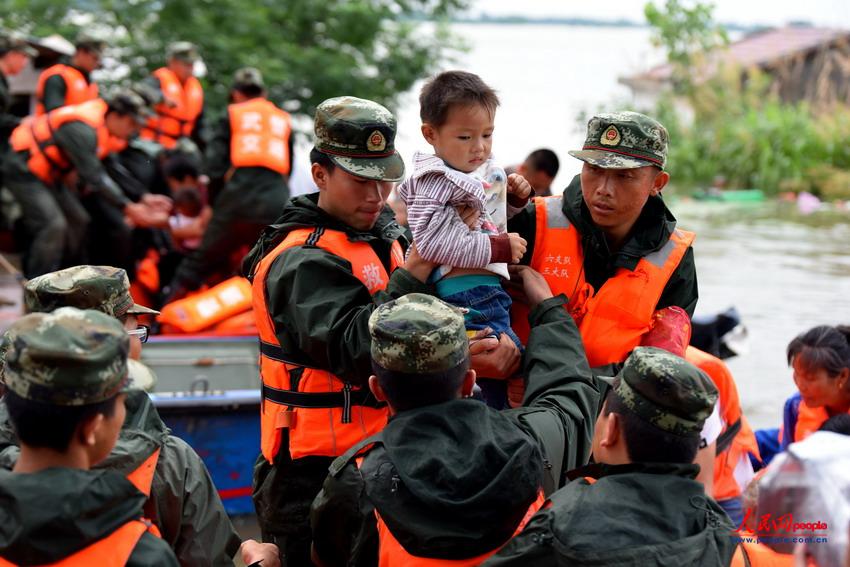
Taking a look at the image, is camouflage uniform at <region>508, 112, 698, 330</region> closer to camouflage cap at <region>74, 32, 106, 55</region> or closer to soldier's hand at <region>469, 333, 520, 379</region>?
soldier's hand at <region>469, 333, 520, 379</region>

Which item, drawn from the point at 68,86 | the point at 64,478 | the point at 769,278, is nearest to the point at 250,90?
the point at 68,86

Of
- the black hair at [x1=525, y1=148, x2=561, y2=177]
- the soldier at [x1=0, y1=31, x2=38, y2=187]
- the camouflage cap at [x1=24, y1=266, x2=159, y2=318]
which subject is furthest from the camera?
the soldier at [x1=0, y1=31, x2=38, y2=187]

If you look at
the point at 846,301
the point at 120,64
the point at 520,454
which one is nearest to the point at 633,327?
the point at 520,454

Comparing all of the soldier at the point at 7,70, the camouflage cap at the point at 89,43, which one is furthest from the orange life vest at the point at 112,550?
the camouflage cap at the point at 89,43

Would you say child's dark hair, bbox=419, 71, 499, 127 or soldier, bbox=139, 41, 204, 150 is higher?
child's dark hair, bbox=419, 71, 499, 127

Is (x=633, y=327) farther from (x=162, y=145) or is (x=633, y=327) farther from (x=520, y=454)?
(x=162, y=145)

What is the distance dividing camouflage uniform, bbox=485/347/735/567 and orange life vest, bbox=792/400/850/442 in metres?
2.26

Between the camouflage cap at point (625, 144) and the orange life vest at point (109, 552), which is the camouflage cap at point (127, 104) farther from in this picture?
the orange life vest at point (109, 552)

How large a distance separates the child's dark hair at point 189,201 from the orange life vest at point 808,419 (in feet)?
16.2

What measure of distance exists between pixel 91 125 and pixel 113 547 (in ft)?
21.7

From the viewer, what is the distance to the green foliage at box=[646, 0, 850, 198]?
821 inches

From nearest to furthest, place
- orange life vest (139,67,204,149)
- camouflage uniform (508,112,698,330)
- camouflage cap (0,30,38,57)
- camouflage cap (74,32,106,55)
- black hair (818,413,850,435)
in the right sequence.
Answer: camouflage uniform (508,112,698,330)
black hair (818,413,850,435)
camouflage cap (0,30,38,57)
camouflage cap (74,32,106,55)
orange life vest (139,67,204,149)

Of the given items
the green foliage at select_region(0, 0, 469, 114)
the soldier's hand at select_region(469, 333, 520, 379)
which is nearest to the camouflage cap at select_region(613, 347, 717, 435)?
the soldier's hand at select_region(469, 333, 520, 379)

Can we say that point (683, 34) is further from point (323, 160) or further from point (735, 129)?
point (323, 160)
